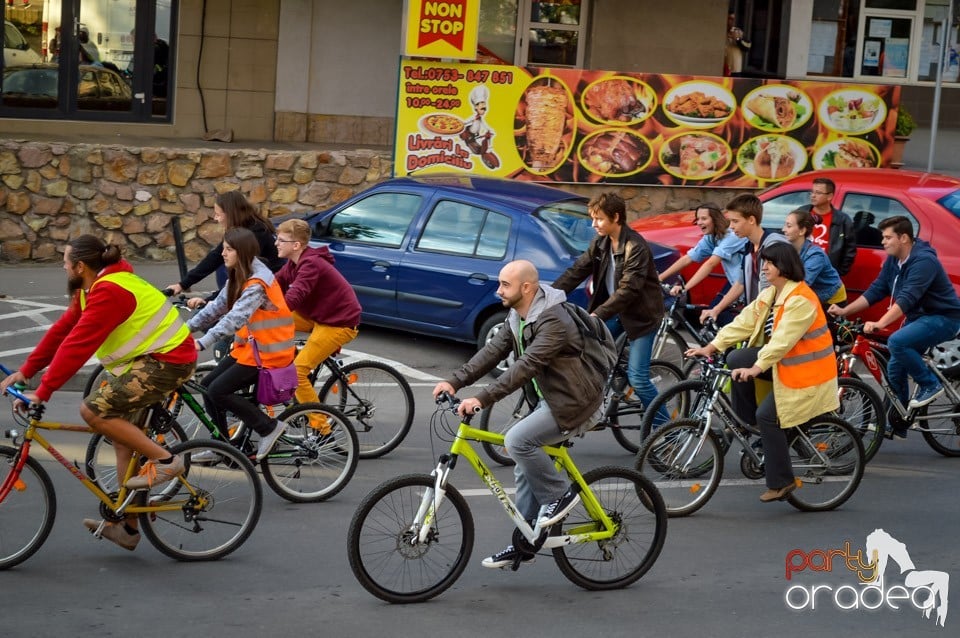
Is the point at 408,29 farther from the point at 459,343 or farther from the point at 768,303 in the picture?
the point at 768,303

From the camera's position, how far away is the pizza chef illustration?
51.1ft

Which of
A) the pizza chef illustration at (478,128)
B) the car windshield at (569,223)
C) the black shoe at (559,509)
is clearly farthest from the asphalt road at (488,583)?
the pizza chef illustration at (478,128)

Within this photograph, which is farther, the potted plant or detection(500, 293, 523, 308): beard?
the potted plant

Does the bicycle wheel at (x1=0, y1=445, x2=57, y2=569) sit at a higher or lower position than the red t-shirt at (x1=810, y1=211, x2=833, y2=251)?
lower

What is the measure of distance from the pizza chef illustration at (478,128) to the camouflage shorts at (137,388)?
365 inches

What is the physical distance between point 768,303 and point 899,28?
54.9ft

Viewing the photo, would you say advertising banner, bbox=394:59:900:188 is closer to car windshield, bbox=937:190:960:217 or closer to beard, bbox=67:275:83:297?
car windshield, bbox=937:190:960:217

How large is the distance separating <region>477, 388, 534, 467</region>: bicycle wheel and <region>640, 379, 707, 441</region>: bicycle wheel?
84 centimetres

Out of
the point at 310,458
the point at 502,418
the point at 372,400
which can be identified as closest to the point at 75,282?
the point at 310,458

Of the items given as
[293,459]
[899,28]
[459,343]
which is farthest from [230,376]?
[899,28]

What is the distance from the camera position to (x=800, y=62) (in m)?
21.9

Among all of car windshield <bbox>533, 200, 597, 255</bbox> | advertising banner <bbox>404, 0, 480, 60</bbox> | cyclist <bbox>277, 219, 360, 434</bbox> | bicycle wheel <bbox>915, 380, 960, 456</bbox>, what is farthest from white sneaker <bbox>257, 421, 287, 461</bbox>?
advertising banner <bbox>404, 0, 480, 60</bbox>

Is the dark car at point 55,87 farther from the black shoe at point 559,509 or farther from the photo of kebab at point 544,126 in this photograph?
the black shoe at point 559,509

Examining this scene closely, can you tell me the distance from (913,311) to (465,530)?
4.51 metres
